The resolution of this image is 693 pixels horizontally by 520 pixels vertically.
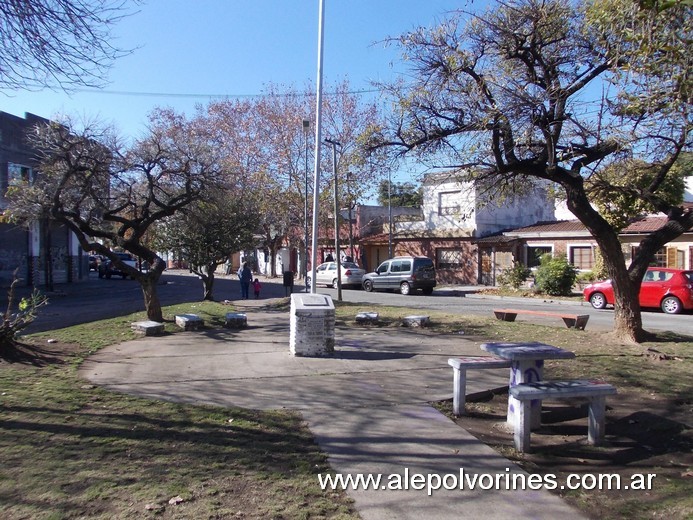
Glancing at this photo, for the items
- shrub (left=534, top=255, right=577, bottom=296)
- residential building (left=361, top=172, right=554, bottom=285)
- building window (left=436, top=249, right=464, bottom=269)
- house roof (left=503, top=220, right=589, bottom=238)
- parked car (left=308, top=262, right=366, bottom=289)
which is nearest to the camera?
shrub (left=534, top=255, right=577, bottom=296)

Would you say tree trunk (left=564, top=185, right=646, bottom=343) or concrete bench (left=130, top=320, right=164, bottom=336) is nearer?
tree trunk (left=564, top=185, right=646, bottom=343)

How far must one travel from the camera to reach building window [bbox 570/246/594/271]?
29.6 meters

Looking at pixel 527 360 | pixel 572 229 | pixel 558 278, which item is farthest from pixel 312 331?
pixel 572 229

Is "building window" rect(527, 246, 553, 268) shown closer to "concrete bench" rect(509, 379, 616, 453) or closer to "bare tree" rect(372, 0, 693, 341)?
"bare tree" rect(372, 0, 693, 341)

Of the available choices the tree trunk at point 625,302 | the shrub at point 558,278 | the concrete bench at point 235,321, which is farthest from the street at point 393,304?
the concrete bench at point 235,321

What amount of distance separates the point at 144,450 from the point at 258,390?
8.12 ft

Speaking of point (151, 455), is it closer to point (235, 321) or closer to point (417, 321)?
point (235, 321)

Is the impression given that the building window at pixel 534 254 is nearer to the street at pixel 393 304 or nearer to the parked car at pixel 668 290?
the street at pixel 393 304

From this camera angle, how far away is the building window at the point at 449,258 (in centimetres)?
3605

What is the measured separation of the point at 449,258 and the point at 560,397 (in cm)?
3162

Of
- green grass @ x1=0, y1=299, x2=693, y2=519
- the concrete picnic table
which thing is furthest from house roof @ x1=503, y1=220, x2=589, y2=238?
the concrete picnic table

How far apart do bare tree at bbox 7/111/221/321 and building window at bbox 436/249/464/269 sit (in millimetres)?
23473

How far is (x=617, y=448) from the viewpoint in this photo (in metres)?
5.46

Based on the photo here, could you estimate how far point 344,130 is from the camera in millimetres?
33938
